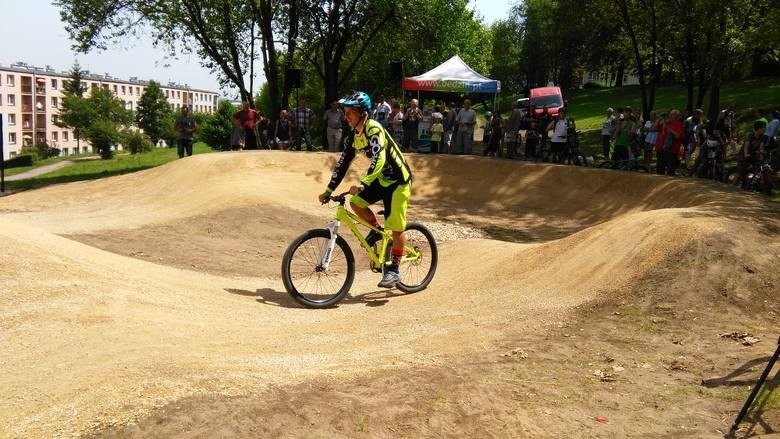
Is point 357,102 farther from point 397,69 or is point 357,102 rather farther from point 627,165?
point 397,69

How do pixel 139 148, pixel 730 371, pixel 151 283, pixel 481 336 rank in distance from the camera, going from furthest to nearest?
1. pixel 139 148
2. pixel 151 283
3. pixel 481 336
4. pixel 730 371

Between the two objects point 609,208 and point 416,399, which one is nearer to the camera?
point 416,399

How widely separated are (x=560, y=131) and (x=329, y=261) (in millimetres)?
13034

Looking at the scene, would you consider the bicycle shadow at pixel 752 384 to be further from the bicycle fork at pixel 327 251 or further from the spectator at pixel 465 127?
the spectator at pixel 465 127

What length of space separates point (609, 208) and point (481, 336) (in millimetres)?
10851

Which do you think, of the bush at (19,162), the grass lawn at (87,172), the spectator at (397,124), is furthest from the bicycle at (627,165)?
the bush at (19,162)

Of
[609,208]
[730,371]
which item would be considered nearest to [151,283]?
[730,371]

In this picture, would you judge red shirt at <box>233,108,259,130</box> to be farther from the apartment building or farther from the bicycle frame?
the apartment building

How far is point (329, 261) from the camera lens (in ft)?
23.7

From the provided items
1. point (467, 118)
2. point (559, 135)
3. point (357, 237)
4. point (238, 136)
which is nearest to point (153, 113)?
point (238, 136)

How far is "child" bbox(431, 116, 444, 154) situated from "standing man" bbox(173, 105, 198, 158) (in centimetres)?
771

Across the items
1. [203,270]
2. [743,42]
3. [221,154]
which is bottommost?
[203,270]

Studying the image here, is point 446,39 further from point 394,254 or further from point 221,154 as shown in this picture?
point 394,254

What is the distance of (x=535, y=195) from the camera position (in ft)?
56.3
